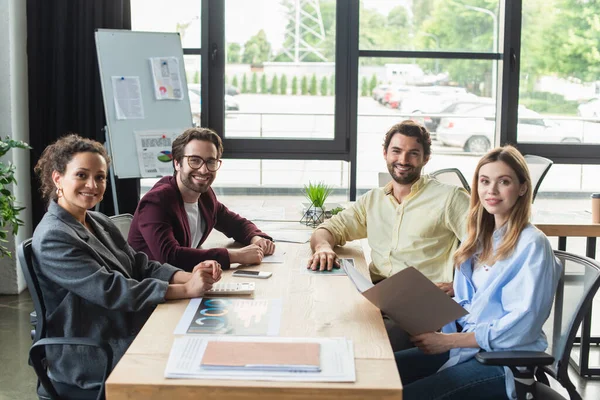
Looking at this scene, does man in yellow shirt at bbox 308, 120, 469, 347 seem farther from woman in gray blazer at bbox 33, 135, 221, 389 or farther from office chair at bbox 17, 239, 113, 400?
office chair at bbox 17, 239, 113, 400

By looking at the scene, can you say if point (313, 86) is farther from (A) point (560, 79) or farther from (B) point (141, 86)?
(A) point (560, 79)

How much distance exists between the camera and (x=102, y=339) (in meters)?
2.15

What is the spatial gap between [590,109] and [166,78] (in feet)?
9.79

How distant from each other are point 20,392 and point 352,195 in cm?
269

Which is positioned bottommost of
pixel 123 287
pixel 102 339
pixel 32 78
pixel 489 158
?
pixel 102 339

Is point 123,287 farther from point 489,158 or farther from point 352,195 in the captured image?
point 352,195

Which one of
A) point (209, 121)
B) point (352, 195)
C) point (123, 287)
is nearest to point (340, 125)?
point (352, 195)

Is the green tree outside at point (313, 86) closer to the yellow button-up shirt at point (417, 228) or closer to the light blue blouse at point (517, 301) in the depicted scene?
the yellow button-up shirt at point (417, 228)

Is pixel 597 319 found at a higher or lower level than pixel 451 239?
lower

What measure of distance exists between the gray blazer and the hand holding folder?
2.03ft

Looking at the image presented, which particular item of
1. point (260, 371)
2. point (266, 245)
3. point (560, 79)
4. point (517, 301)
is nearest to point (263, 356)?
point (260, 371)

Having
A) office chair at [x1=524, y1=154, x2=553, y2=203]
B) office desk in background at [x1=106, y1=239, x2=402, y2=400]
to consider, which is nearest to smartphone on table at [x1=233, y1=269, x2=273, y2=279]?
office desk in background at [x1=106, y1=239, x2=402, y2=400]

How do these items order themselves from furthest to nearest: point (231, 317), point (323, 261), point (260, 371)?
1. point (323, 261)
2. point (231, 317)
3. point (260, 371)

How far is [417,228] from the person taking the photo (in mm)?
2803
